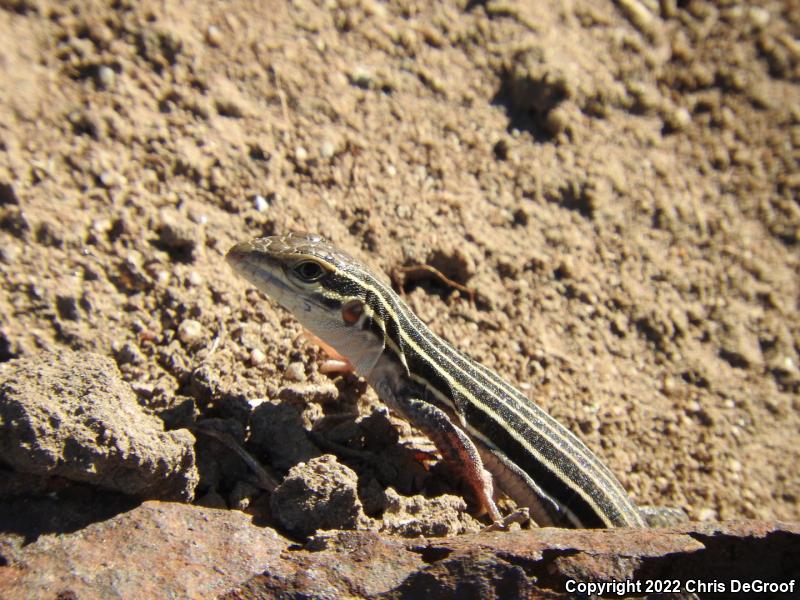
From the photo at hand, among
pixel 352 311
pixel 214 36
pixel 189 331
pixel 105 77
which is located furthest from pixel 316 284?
pixel 214 36

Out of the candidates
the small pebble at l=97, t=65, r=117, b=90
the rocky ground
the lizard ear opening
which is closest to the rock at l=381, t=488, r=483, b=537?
the rocky ground

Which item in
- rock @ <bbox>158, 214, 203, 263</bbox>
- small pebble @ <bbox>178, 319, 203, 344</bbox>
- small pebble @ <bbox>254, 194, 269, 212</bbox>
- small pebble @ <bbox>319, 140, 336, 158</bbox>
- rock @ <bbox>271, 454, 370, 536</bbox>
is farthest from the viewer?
small pebble @ <bbox>319, 140, 336, 158</bbox>

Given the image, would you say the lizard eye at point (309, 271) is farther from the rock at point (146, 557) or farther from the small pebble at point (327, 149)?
the small pebble at point (327, 149)

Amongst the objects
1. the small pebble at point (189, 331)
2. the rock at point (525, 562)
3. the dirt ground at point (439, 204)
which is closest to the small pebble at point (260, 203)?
the dirt ground at point (439, 204)

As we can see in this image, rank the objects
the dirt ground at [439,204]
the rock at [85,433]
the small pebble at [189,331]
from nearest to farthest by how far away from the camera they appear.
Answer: the rock at [85,433] < the small pebble at [189,331] < the dirt ground at [439,204]

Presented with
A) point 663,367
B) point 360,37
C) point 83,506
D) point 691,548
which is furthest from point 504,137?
point 83,506

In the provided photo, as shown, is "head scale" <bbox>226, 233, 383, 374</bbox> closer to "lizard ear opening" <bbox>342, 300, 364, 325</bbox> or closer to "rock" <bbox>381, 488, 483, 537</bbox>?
"lizard ear opening" <bbox>342, 300, 364, 325</bbox>
